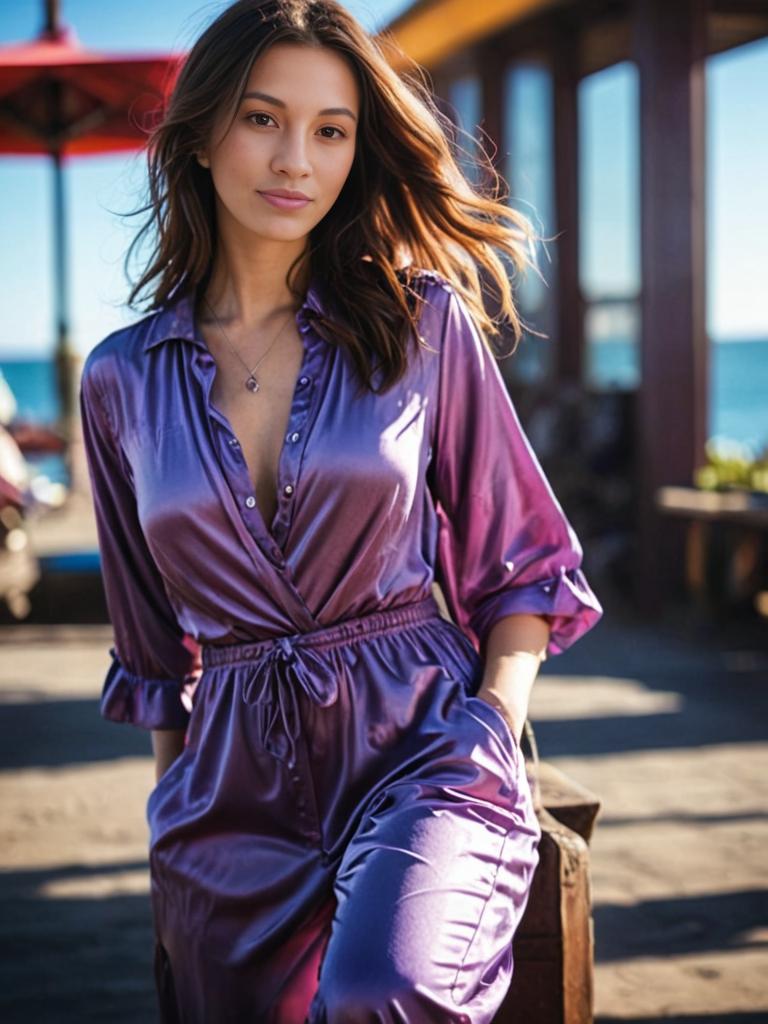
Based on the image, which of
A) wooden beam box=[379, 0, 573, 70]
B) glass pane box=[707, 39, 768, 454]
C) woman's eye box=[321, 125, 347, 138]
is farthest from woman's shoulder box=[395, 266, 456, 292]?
glass pane box=[707, 39, 768, 454]

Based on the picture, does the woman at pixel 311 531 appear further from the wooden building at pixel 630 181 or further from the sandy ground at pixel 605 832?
the wooden building at pixel 630 181

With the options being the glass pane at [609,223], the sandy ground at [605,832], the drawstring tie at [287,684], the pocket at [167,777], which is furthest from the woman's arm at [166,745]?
the glass pane at [609,223]

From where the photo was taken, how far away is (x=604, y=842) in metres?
4.22

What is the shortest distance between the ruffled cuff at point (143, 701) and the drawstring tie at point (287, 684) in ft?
1.13

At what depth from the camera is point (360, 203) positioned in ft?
8.55

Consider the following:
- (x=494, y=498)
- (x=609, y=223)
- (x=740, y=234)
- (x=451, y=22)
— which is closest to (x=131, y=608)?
(x=494, y=498)

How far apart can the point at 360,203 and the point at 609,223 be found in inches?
292

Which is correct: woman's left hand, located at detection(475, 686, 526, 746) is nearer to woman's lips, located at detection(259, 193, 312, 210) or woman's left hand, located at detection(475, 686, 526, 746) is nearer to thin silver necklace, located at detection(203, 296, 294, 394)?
thin silver necklace, located at detection(203, 296, 294, 394)

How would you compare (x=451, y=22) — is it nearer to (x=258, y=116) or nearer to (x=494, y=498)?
(x=258, y=116)

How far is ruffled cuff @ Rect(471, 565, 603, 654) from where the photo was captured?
2.35m

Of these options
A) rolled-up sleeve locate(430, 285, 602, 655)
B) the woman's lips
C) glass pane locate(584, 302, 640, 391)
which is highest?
glass pane locate(584, 302, 640, 391)

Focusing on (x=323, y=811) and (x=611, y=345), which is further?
(x=611, y=345)

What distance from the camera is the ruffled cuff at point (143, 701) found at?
2.53 meters

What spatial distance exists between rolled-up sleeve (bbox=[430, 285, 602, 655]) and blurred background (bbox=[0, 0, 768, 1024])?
47 centimetres
